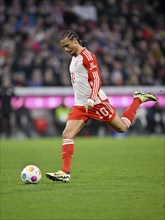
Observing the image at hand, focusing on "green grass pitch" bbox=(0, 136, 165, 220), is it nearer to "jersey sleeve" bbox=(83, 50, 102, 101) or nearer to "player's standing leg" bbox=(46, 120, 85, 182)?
"player's standing leg" bbox=(46, 120, 85, 182)

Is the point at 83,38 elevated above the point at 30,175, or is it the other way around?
the point at 83,38

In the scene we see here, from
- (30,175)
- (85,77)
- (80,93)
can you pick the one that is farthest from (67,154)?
(85,77)

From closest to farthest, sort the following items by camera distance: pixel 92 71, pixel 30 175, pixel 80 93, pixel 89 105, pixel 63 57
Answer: pixel 30 175
pixel 89 105
pixel 92 71
pixel 80 93
pixel 63 57

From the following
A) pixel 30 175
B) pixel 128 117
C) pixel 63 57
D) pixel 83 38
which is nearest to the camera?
pixel 30 175

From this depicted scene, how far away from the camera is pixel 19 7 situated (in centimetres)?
2467

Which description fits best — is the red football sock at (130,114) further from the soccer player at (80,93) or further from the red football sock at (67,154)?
the red football sock at (67,154)

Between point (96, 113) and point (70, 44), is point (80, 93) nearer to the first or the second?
point (96, 113)

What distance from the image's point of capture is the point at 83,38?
24.8m

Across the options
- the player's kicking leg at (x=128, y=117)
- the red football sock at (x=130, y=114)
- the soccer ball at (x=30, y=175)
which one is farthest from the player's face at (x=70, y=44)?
the soccer ball at (x=30, y=175)

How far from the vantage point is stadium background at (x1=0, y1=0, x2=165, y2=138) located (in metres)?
22.5

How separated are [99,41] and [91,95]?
15.4 metres

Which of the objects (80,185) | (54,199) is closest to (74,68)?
(80,185)

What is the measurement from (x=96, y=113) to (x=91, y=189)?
160 centimetres

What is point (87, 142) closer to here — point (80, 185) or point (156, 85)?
point (156, 85)
